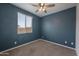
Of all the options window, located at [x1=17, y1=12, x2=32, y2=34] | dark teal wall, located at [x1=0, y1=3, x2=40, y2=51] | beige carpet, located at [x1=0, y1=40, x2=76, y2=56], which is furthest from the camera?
dark teal wall, located at [x1=0, y1=3, x2=40, y2=51]

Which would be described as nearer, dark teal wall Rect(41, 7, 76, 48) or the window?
Result: the window

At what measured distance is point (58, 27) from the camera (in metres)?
1.73

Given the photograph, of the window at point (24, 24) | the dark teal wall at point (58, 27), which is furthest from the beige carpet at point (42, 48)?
the window at point (24, 24)

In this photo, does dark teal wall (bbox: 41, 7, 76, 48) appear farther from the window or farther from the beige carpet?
the window

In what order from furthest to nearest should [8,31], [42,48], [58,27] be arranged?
[8,31]
[42,48]
[58,27]

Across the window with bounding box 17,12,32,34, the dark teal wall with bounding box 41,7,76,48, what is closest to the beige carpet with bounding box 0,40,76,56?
the dark teal wall with bounding box 41,7,76,48

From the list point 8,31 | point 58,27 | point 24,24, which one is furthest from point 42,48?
point 8,31

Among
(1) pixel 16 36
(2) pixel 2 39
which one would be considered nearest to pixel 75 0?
(1) pixel 16 36

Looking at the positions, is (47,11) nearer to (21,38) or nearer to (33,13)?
(33,13)

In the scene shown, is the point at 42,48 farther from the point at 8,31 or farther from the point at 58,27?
the point at 8,31

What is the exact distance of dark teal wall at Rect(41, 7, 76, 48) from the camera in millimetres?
1688

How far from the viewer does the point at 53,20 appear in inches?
70.8

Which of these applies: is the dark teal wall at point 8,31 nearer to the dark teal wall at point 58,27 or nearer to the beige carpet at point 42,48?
the beige carpet at point 42,48

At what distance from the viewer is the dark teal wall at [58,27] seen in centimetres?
169
